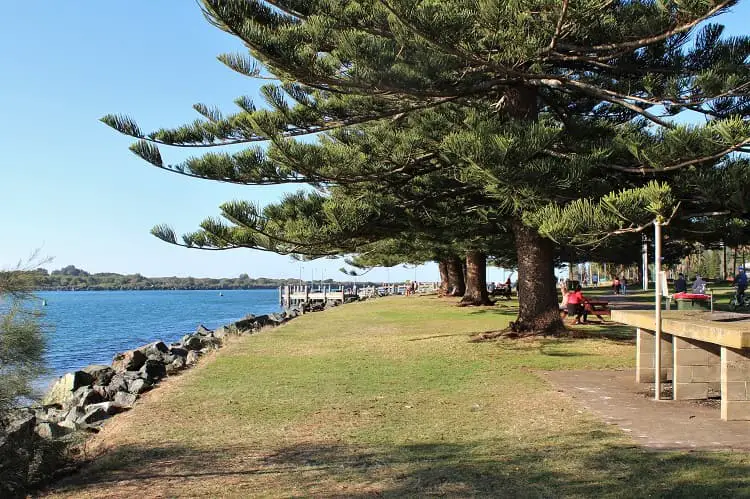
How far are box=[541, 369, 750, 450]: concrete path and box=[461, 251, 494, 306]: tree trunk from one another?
1734cm

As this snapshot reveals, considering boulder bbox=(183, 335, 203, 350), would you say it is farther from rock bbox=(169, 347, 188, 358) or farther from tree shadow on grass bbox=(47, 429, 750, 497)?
tree shadow on grass bbox=(47, 429, 750, 497)

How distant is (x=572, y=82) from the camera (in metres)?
10.5

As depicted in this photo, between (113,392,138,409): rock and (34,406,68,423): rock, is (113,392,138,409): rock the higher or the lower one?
the higher one

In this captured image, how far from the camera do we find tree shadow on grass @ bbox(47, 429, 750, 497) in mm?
4148

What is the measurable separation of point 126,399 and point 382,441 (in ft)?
14.7

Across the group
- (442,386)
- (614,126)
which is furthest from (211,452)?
(614,126)

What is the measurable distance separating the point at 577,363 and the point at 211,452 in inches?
242

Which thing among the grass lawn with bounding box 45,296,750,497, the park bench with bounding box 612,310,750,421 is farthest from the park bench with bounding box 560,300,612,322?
the park bench with bounding box 612,310,750,421

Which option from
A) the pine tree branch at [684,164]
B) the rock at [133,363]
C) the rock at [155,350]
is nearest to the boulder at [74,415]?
the rock at [133,363]

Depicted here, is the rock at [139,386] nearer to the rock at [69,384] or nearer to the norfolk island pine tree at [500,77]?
the rock at [69,384]

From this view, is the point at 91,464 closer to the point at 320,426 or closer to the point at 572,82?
the point at 320,426

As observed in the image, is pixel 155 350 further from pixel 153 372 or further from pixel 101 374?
pixel 153 372

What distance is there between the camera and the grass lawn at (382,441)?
4316mm

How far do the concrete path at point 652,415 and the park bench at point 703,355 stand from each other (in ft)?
0.52
